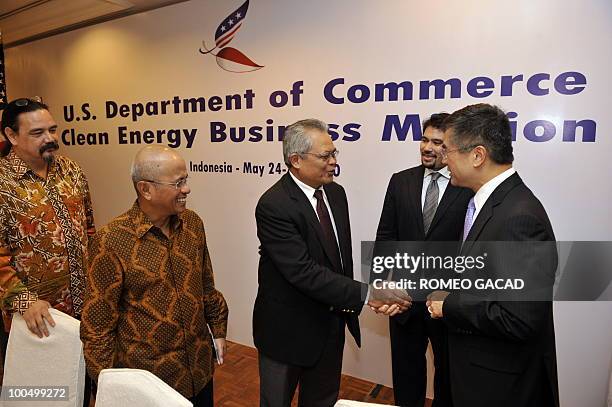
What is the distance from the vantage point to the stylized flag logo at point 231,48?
→ 3465 mm

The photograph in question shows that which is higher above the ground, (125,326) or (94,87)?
(94,87)

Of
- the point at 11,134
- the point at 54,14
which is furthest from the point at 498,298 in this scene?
the point at 54,14

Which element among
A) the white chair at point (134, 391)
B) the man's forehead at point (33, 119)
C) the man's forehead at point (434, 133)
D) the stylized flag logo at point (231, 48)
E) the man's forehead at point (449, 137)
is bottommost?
the white chair at point (134, 391)

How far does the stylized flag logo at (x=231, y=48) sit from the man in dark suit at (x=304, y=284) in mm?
1737

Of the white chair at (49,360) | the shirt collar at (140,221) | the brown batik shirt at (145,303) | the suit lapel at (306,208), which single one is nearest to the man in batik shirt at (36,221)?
the white chair at (49,360)

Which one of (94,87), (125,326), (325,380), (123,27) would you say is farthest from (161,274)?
(94,87)

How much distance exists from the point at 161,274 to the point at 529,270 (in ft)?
4.04

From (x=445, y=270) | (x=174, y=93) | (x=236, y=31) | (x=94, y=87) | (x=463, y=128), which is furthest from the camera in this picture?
(x=94, y=87)

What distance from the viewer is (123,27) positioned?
424 cm

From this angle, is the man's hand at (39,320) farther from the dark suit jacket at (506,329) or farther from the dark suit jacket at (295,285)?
the dark suit jacket at (506,329)

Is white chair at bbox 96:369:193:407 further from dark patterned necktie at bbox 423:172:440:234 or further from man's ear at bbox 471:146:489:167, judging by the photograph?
dark patterned necktie at bbox 423:172:440:234

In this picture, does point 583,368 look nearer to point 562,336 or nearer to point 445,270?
point 562,336

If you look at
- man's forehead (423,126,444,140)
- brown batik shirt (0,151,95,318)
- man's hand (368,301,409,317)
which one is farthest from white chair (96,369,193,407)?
man's forehead (423,126,444,140)

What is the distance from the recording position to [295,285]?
1.86m
